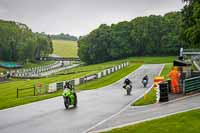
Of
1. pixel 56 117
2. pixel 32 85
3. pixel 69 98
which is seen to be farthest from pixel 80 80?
pixel 56 117

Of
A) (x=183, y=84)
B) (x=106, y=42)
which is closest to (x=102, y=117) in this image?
(x=183, y=84)

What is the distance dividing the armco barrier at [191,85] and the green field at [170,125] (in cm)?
835

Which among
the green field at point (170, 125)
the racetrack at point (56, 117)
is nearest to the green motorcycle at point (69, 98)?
the racetrack at point (56, 117)

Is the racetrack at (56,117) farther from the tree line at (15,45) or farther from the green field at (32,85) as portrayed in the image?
the tree line at (15,45)

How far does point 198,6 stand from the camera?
34.2m

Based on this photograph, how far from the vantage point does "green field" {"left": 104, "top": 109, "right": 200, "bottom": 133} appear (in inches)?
539

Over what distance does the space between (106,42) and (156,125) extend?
111 m

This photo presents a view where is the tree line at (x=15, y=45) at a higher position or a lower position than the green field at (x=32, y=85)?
higher

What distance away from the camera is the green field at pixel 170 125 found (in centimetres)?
1370

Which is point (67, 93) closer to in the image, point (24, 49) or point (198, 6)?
point (198, 6)

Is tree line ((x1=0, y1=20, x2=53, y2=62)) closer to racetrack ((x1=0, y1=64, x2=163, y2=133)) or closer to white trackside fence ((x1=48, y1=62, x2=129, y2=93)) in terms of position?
white trackside fence ((x1=48, y1=62, x2=129, y2=93))

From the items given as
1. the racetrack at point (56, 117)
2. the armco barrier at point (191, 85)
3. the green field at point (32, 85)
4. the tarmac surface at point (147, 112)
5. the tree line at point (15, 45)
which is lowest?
the green field at point (32, 85)

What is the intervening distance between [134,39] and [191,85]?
96.0 meters

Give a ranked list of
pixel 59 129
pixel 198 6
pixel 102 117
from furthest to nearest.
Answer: pixel 198 6 → pixel 102 117 → pixel 59 129
